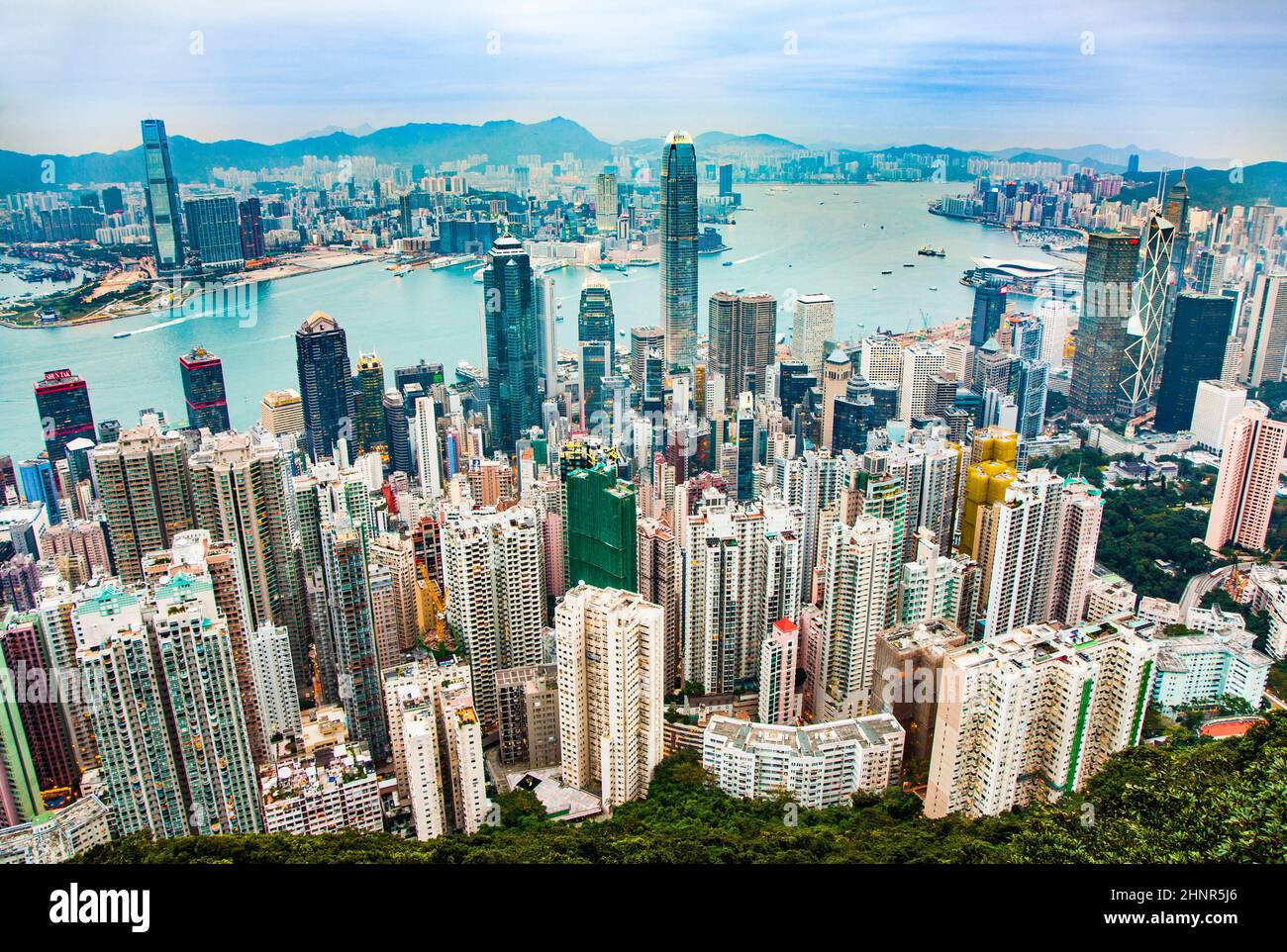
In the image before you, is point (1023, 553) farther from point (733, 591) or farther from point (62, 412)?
point (62, 412)

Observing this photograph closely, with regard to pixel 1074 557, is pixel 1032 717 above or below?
above

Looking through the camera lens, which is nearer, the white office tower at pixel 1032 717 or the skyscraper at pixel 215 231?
the white office tower at pixel 1032 717

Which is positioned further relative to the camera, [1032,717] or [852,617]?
[852,617]

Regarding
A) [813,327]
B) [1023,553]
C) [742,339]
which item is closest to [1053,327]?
[813,327]

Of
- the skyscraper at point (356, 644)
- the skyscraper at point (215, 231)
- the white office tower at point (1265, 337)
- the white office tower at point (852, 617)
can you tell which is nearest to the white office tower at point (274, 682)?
the skyscraper at point (356, 644)

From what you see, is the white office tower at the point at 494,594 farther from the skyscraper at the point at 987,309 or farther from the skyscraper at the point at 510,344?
the skyscraper at the point at 987,309

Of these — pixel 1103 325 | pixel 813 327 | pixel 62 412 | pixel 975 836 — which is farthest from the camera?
pixel 813 327
